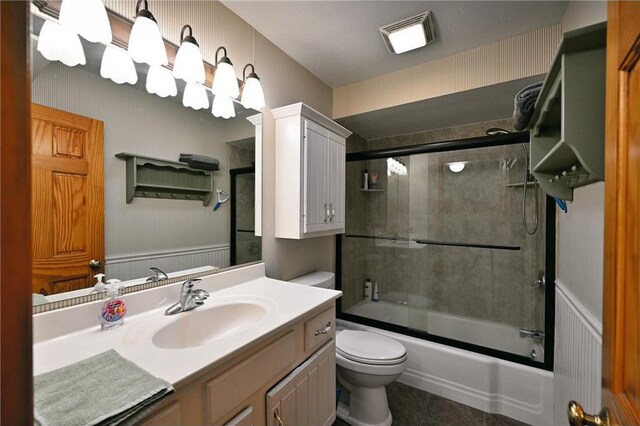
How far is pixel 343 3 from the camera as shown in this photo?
4.72 ft

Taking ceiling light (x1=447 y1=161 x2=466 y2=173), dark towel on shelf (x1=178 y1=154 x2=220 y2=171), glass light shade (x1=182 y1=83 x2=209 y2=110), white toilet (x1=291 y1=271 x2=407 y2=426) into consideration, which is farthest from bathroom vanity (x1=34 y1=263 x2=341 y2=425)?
ceiling light (x1=447 y1=161 x2=466 y2=173)

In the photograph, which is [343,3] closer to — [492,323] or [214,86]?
[214,86]

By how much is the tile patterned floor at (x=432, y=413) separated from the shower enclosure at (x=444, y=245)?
404 mm

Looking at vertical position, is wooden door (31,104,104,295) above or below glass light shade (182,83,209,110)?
below

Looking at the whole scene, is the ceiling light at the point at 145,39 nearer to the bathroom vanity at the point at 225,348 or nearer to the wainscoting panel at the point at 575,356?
the bathroom vanity at the point at 225,348

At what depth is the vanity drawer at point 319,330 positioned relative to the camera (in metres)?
1.13

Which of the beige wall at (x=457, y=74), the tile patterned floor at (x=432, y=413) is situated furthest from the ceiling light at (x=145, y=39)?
the tile patterned floor at (x=432, y=413)

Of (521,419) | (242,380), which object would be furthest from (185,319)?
(521,419)

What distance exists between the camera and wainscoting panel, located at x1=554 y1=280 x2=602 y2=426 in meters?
0.93

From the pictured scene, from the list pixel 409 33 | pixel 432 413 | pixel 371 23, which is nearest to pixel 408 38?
pixel 409 33

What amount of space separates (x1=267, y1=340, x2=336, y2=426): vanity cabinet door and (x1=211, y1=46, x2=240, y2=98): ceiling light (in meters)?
1.39

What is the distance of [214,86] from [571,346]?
2.17m

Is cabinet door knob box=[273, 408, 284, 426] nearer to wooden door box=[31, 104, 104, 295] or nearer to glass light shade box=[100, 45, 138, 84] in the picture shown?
wooden door box=[31, 104, 104, 295]

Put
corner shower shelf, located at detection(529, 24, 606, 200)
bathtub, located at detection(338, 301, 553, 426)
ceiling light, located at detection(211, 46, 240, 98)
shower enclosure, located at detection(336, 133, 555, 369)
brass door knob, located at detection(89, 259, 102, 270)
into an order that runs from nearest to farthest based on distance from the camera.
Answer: corner shower shelf, located at detection(529, 24, 606, 200), brass door knob, located at detection(89, 259, 102, 270), ceiling light, located at detection(211, 46, 240, 98), bathtub, located at detection(338, 301, 553, 426), shower enclosure, located at detection(336, 133, 555, 369)
